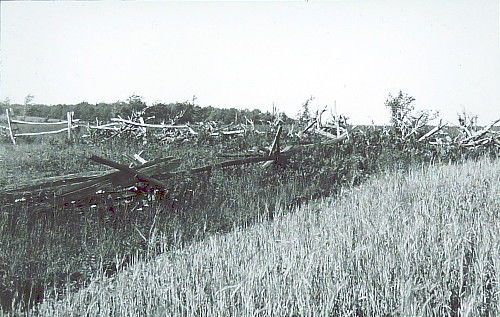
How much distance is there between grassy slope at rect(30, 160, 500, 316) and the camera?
11.8ft

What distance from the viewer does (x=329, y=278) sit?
384 centimetres

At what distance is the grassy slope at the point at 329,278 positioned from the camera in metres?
3.61

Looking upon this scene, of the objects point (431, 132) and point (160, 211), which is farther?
point (431, 132)

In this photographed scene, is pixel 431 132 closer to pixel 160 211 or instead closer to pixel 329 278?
pixel 160 211

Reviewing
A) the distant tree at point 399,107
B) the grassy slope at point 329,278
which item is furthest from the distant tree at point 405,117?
the grassy slope at point 329,278

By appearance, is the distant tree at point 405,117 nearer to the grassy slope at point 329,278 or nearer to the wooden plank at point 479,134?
the wooden plank at point 479,134

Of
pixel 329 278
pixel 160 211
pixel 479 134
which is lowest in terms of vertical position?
pixel 160 211

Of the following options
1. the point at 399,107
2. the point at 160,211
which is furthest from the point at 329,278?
the point at 399,107

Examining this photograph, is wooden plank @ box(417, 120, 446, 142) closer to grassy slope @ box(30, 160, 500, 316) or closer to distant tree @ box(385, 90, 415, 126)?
distant tree @ box(385, 90, 415, 126)

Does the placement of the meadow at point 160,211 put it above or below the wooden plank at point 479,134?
below

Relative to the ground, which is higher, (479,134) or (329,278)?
(479,134)

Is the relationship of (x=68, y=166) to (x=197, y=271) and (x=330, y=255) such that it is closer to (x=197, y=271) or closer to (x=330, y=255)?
(x=197, y=271)

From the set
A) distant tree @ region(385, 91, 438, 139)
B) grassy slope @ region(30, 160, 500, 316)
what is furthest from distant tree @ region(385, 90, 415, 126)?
grassy slope @ region(30, 160, 500, 316)

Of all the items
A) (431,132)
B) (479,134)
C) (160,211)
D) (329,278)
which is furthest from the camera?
(431,132)
